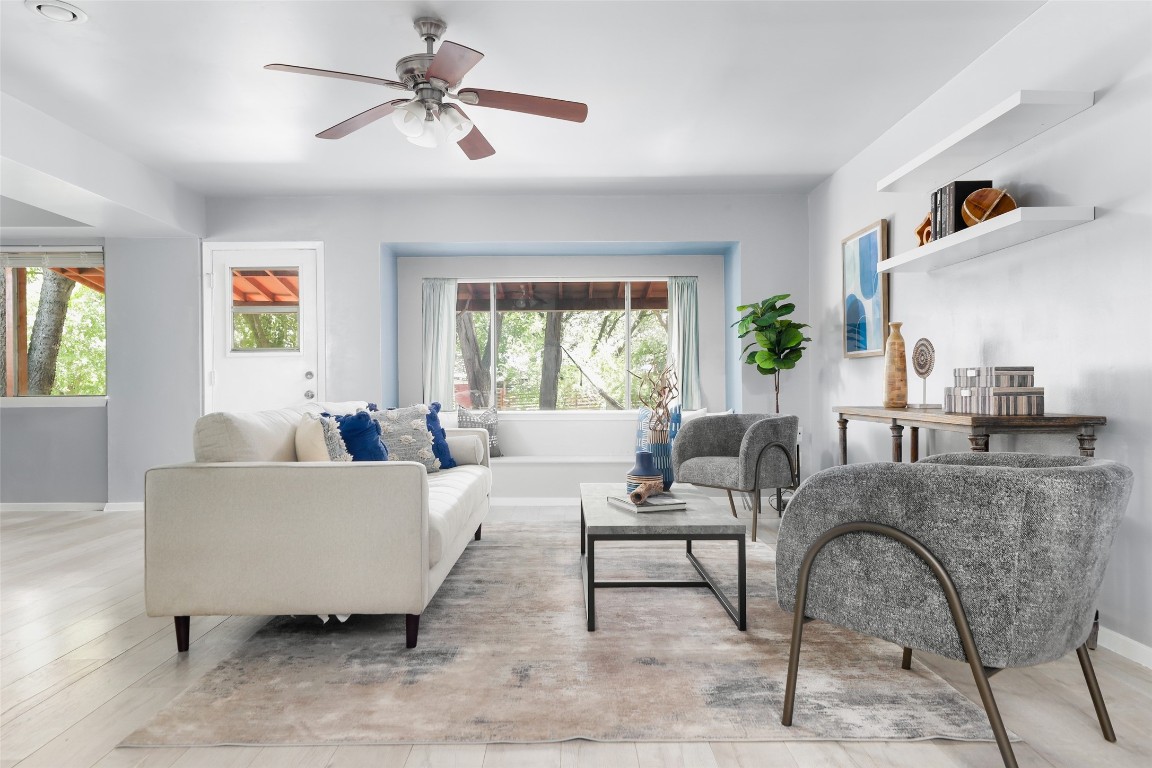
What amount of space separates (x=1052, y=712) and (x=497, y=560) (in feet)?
8.22

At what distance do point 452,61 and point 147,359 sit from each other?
4.26 metres

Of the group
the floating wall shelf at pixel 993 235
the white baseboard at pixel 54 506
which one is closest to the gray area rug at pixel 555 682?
the floating wall shelf at pixel 993 235

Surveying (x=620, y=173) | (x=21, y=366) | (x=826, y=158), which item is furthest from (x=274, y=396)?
(x=826, y=158)

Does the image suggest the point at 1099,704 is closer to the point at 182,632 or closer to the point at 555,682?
the point at 555,682

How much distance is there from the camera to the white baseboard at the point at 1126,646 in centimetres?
230

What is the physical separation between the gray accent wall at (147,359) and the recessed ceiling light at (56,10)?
290 cm

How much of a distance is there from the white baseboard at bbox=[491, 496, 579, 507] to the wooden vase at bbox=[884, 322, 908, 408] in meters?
2.79

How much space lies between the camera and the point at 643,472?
3.04 m

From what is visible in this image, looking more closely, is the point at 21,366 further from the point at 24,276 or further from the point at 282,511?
the point at 282,511

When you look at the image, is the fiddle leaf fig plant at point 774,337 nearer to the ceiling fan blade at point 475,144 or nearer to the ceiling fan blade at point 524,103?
the ceiling fan blade at point 475,144

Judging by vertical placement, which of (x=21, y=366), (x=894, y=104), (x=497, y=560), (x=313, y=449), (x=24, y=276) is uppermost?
(x=894, y=104)

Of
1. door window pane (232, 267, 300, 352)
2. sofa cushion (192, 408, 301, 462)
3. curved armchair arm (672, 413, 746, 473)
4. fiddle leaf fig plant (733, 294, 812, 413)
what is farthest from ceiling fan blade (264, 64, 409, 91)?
door window pane (232, 267, 300, 352)

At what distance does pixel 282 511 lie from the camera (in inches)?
94.0

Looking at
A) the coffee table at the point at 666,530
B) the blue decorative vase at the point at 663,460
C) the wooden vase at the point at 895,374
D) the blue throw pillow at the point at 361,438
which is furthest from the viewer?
the wooden vase at the point at 895,374
